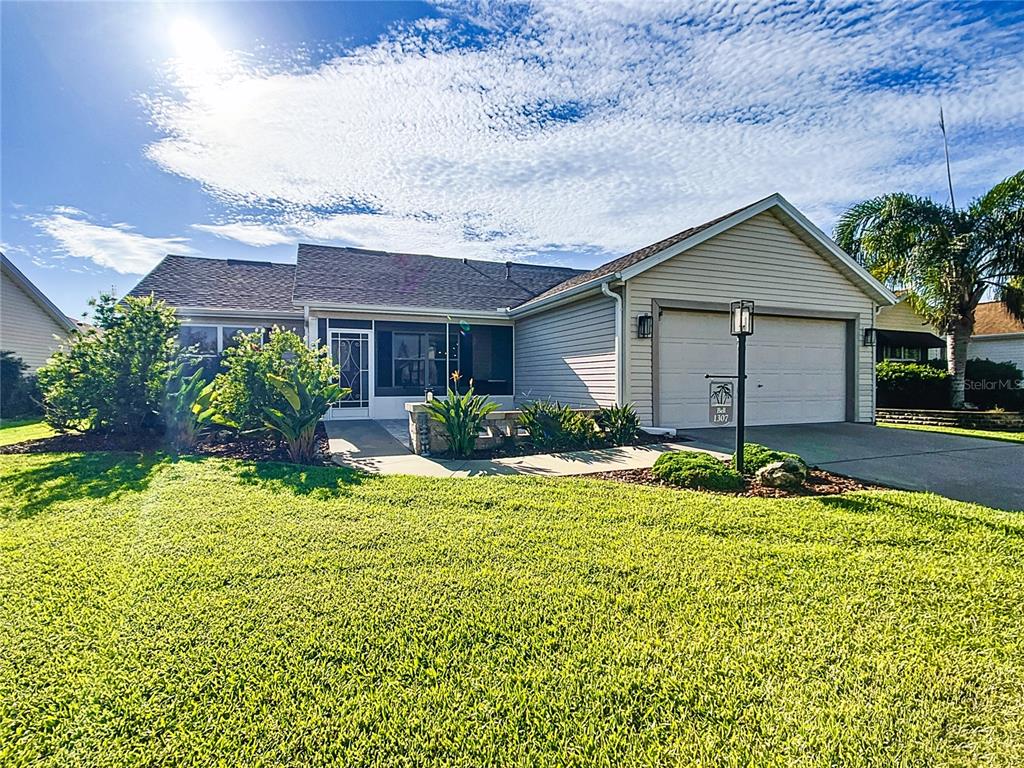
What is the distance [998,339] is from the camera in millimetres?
20500

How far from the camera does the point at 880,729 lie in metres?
1.88

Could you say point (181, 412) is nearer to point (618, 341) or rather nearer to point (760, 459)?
point (618, 341)

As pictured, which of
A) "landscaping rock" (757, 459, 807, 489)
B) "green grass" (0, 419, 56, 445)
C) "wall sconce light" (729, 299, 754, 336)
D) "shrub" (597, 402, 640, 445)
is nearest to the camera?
"landscaping rock" (757, 459, 807, 489)

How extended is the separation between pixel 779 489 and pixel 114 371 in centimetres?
938

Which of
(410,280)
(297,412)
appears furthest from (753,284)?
(297,412)

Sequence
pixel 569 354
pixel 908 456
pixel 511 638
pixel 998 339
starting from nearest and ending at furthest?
pixel 511 638 < pixel 908 456 < pixel 569 354 < pixel 998 339

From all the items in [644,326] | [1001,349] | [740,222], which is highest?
[740,222]

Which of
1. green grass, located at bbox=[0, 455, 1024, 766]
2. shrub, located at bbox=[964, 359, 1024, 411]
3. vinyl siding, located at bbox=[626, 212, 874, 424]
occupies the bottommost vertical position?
green grass, located at bbox=[0, 455, 1024, 766]

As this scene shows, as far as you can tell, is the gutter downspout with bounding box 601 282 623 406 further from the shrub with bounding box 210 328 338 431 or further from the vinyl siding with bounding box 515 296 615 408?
the shrub with bounding box 210 328 338 431

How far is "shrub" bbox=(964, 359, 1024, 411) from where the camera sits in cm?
1398

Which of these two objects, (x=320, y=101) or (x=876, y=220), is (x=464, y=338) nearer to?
(x=320, y=101)

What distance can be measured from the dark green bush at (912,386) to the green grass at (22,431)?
20796 mm

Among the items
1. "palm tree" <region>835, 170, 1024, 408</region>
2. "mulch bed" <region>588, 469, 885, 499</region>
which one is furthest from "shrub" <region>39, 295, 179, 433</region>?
"palm tree" <region>835, 170, 1024, 408</region>

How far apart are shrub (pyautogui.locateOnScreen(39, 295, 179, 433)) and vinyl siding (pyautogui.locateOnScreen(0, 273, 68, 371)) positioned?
1054 cm
